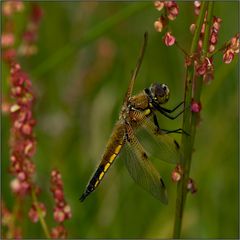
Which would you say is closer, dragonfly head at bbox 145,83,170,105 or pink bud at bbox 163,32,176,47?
pink bud at bbox 163,32,176,47

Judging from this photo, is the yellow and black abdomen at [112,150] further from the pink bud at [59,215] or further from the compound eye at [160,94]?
the pink bud at [59,215]

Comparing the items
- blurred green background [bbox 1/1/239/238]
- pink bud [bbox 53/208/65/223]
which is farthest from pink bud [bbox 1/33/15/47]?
pink bud [bbox 53/208/65/223]

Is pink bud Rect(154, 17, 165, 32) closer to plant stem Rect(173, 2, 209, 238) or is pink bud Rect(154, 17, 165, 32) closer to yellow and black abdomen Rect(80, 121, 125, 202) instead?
plant stem Rect(173, 2, 209, 238)

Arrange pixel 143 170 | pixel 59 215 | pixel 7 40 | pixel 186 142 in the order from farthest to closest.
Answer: pixel 7 40, pixel 143 170, pixel 59 215, pixel 186 142

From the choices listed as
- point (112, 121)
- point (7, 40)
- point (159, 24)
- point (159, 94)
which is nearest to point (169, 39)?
point (159, 24)

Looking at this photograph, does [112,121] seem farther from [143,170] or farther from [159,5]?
[159,5]

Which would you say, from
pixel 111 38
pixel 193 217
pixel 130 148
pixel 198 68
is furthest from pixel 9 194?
pixel 198 68
